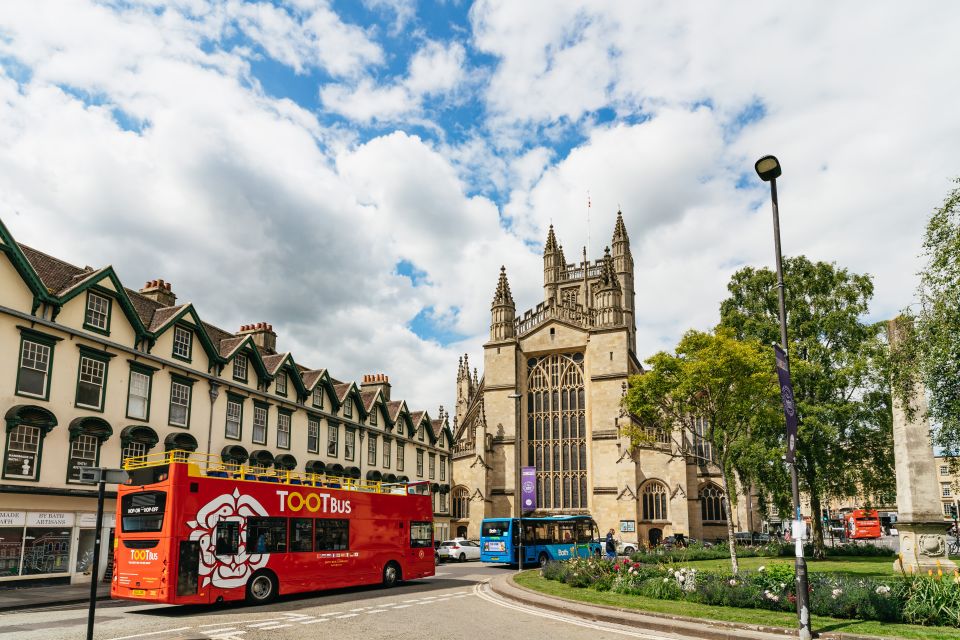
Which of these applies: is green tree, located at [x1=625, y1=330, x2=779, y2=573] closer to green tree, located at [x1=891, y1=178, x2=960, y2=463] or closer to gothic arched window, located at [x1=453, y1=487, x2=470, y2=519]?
green tree, located at [x1=891, y1=178, x2=960, y2=463]

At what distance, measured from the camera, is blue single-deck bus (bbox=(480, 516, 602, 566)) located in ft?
106

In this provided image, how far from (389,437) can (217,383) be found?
55.4 ft

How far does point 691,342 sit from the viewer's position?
25406 millimetres

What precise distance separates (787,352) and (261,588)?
47.1ft

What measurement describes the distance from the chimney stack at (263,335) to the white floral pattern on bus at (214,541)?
19.3 metres

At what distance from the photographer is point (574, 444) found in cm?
5619

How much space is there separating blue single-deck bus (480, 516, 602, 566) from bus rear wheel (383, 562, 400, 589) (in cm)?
1026

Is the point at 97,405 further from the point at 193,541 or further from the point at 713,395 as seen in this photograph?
the point at 713,395

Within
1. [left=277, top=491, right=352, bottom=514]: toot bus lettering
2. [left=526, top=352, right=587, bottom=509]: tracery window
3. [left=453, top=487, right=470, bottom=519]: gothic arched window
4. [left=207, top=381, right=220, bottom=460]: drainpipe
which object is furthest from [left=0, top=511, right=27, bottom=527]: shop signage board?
[left=526, top=352, right=587, bottom=509]: tracery window

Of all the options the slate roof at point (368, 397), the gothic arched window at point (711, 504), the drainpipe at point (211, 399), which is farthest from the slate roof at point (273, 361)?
the gothic arched window at point (711, 504)

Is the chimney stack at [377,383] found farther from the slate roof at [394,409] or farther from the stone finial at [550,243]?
the stone finial at [550,243]

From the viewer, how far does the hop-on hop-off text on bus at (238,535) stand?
1559cm

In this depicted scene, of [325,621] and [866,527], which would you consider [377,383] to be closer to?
[325,621]

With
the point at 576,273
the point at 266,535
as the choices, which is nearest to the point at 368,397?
the point at 266,535
